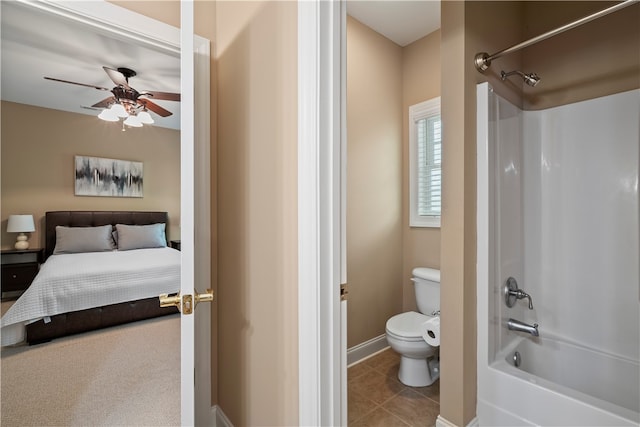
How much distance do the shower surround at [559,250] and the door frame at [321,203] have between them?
1093mm

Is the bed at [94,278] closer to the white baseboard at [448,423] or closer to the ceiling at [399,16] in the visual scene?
the white baseboard at [448,423]

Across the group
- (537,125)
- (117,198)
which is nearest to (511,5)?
(537,125)

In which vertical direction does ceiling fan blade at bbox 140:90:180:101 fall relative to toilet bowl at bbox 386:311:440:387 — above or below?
above

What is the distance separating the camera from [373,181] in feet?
7.95

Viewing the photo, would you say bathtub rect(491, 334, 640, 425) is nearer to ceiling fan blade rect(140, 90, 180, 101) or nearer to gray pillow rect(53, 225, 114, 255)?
ceiling fan blade rect(140, 90, 180, 101)

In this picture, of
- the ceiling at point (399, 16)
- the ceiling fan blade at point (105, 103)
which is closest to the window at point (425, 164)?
the ceiling at point (399, 16)

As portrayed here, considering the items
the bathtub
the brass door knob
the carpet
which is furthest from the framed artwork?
the bathtub

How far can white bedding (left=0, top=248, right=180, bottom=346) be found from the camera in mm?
2191

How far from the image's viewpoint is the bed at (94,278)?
2232 mm

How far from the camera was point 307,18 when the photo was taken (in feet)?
2.64

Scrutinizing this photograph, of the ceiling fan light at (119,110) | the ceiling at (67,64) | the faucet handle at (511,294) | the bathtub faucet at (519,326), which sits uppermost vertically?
the ceiling at (67,64)

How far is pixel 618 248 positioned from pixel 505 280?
727mm

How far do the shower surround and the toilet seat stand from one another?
16.3 inches

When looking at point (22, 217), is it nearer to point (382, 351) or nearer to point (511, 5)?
point (382, 351)
